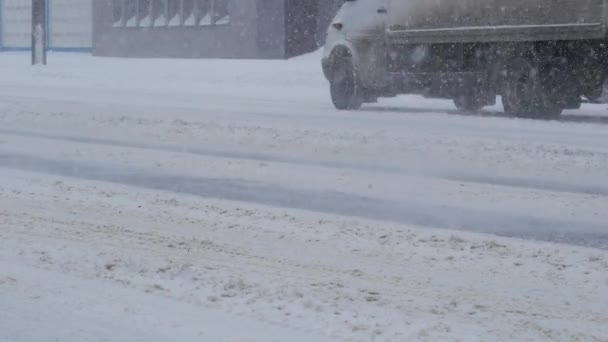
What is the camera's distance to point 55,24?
44.8 meters

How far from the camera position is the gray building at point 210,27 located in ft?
112

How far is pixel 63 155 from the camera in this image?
11688 mm

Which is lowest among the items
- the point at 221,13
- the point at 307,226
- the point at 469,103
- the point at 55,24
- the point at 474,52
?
the point at 307,226

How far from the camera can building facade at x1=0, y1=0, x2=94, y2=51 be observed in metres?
43.7

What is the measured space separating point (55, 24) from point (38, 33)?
10840 millimetres

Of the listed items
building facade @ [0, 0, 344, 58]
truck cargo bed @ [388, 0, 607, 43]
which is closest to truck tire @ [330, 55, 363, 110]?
truck cargo bed @ [388, 0, 607, 43]

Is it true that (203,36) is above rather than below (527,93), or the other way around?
above

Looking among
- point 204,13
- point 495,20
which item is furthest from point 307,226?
point 204,13

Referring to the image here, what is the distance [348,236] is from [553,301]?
6.38ft

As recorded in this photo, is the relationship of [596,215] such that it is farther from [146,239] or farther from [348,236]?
[146,239]

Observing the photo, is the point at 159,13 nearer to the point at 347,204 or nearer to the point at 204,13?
the point at 204,13

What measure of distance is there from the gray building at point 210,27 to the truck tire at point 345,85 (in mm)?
14868

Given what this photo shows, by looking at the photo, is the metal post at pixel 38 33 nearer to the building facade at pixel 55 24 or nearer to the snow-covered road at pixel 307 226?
the building facade at pixel 55 24

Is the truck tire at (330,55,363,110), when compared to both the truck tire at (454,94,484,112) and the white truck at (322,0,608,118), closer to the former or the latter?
the white truck at (322,0,608,118)
